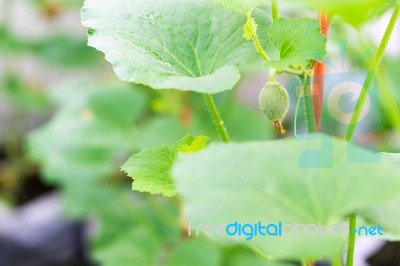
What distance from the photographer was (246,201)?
29 centimetres

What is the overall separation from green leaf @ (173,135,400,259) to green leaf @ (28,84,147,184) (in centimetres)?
74

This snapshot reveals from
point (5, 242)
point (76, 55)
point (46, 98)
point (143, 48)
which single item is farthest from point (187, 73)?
point (46, 98)

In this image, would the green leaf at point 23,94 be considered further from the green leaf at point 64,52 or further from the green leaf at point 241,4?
the green leaf at point 241,4

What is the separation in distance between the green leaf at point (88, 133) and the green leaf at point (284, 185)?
2.44 feet

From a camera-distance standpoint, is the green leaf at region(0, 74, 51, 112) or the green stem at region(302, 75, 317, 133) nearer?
the green stem at region(302, 75, 317, 133)

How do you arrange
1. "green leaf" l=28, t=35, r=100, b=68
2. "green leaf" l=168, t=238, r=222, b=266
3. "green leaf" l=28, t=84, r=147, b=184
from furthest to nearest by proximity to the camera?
"green leaf" l=28, t=35, r=100, b=68
"green leaf" l=28, t=84, r=147, b=184
"green leaf" l=168, t=238, r=222, b=266

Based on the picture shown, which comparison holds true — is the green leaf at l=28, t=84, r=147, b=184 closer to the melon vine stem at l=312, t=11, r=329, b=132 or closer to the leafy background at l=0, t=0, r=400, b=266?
the leafy background at l=0, t=0, r=400, b=266

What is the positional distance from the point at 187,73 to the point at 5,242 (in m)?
1.12

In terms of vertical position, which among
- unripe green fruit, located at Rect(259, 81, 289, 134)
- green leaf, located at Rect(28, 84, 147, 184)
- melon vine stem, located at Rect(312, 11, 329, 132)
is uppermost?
green leaf, located at Rect(28, 84, 147, 184)

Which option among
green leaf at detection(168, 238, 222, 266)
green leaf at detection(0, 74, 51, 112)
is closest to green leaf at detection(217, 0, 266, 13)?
green leaf at detection(168, 238, 222, 266)

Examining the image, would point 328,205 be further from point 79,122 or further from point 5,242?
point 5,242

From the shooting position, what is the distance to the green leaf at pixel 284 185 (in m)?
0.29

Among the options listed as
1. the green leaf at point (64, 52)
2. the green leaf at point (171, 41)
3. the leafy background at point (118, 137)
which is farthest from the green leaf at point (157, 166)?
the green leaf at point (64, 52)

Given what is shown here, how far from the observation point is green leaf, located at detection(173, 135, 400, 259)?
0.29m
